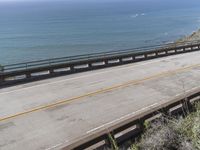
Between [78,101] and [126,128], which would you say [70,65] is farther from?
[126,128]

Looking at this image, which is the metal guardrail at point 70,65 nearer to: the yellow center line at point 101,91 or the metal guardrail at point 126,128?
the yellow center line at point 101,91

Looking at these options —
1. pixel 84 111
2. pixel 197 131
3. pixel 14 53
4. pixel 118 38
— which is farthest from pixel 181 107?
pixel 118 38

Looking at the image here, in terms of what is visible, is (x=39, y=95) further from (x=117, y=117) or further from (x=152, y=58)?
(x=152, y=58)

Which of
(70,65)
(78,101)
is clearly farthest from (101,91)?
(70,65)

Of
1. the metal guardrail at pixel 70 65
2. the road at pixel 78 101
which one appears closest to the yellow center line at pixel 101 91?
the road at pixel 78 101

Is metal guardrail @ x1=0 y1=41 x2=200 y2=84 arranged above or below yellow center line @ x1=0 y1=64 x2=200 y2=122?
above

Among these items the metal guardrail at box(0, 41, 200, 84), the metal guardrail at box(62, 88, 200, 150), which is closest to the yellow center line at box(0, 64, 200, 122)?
the metal guardrail at box(62, 88, 200, 150)

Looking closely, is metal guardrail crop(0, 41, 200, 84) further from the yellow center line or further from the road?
the yellow center line
